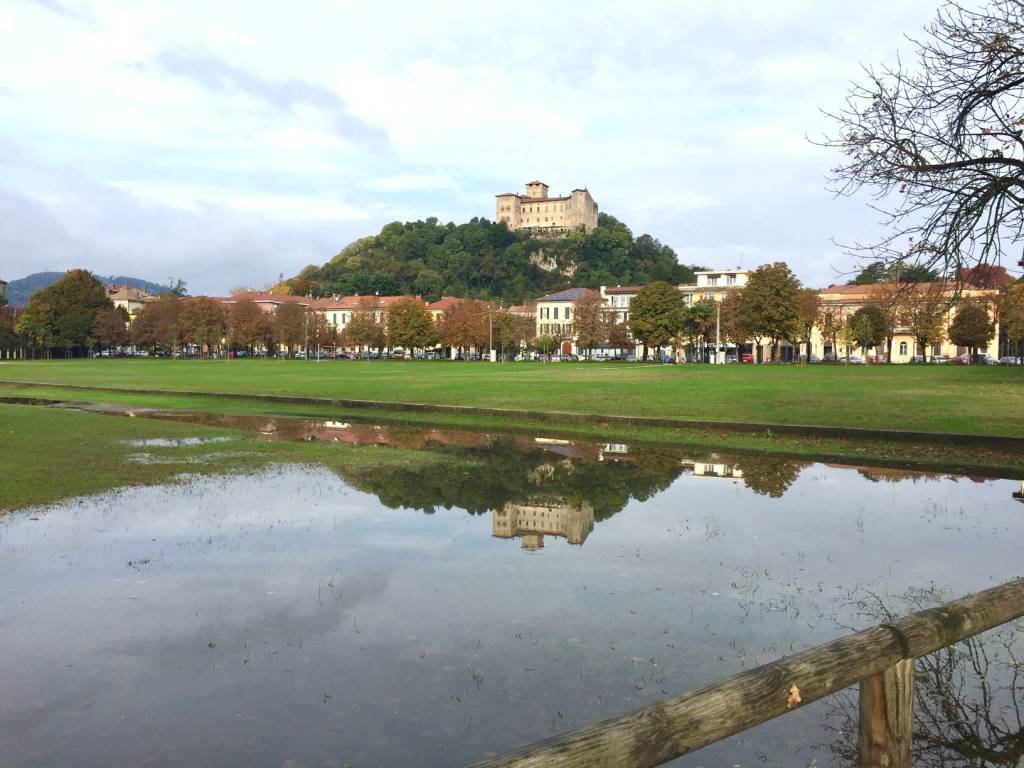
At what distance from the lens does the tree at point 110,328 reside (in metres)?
120

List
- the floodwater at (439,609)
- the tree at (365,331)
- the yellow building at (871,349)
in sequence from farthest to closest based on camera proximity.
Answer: the tree at (365,331), the yellow building at (871,349), the floodwater at (439,609)

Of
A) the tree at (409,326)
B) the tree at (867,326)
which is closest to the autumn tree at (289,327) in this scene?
the tree at (409,326)

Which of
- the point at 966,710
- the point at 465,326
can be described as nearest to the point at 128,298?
the point at 465,326

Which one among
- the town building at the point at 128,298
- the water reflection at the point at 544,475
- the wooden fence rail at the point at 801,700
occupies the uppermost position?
the town building at the point at 128,298

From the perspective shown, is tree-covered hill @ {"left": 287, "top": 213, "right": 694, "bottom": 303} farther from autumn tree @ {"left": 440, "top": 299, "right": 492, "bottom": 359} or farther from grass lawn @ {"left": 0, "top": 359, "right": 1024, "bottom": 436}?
grass lawn @ {"left": 0, "top": 359, "right": 1024, "bottom": 436}

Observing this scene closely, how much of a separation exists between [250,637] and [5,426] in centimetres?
1966

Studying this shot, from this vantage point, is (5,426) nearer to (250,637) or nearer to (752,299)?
(250,637)

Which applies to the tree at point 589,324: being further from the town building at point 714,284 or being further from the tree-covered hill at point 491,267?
the tree-covered hill at point 491,267

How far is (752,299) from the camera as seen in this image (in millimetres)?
84500

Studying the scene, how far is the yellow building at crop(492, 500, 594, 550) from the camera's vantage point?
10.4m

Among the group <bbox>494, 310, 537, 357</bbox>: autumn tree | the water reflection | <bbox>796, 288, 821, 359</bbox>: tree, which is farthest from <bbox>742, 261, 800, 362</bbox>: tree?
the water reflection

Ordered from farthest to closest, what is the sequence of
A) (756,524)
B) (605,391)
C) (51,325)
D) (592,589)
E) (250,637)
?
(51,325)
(605,391)
(756,524)
(592,589)
(250,637)

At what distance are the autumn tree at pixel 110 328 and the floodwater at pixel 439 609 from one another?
4755 inches

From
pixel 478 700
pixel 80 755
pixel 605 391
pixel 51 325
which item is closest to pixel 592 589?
pixel 478 700
